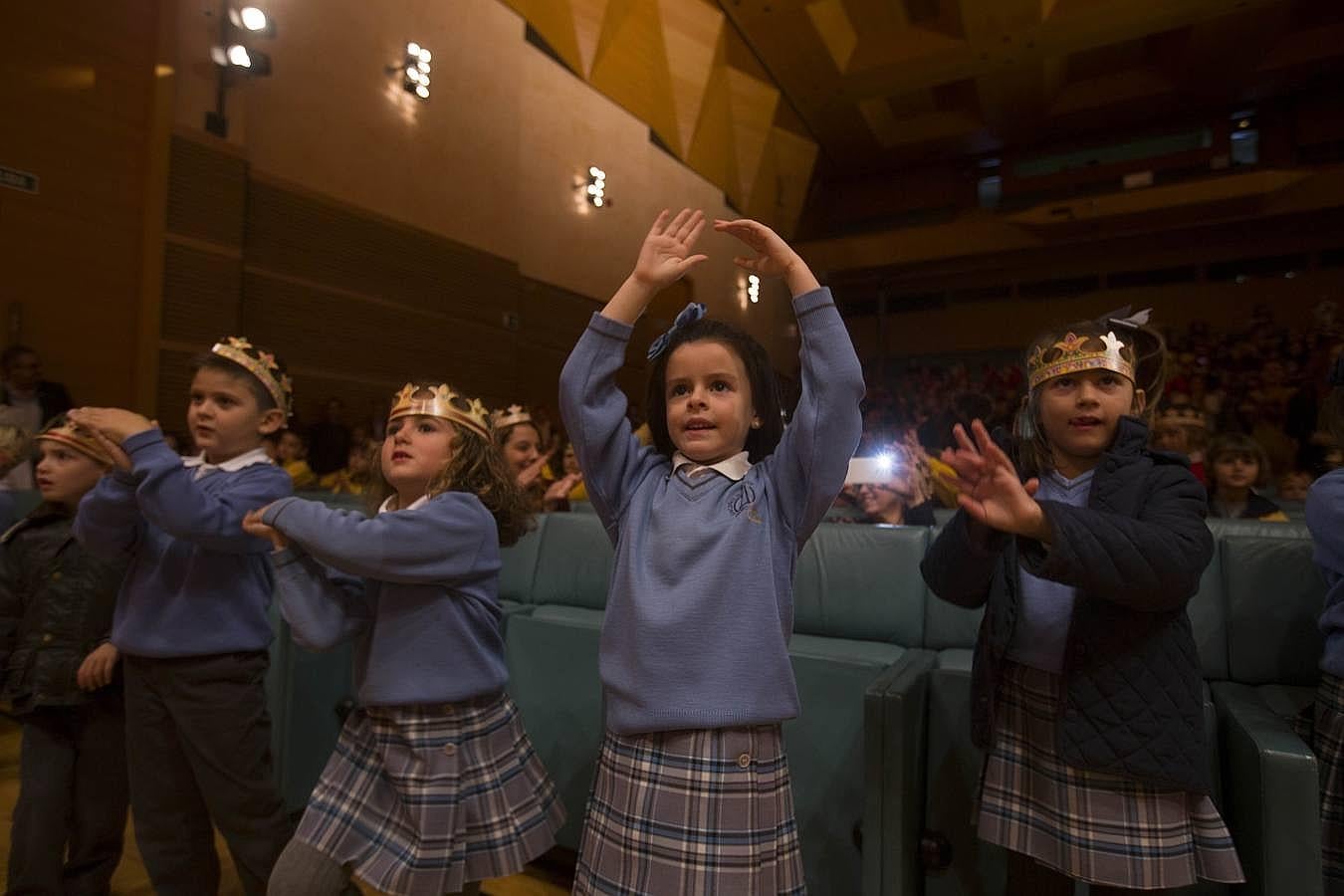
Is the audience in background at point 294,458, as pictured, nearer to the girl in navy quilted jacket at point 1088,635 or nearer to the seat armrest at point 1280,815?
the girl in navy quilted jacket at point 1088,635

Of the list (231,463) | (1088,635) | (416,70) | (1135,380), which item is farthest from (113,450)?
(416,70)

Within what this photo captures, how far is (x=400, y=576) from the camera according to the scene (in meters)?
1.19

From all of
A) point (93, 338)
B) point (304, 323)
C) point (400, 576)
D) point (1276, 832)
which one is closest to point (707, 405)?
point (400, 576)

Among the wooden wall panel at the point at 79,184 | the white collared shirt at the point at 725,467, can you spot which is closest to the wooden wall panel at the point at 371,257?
the wooden wall panel at the point at 79,184

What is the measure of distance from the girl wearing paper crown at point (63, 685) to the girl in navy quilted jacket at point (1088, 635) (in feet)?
5.40

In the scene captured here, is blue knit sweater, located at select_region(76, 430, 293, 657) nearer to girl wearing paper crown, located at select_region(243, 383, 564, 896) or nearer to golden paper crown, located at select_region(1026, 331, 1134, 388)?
girl wearing paper crown, located at select_region(243, 383, 564, 896)

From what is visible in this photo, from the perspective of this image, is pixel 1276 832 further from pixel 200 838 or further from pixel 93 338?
pixel 93 338

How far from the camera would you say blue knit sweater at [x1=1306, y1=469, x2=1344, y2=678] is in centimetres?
123

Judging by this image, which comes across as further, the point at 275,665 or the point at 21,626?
the point at 275,665

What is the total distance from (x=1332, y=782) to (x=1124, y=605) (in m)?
0.58

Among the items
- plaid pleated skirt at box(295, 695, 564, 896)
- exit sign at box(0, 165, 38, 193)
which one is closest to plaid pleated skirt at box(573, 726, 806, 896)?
plaid pleated skirt at box(295, 695, 564, 896)

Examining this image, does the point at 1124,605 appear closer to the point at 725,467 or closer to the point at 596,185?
the point at 725,467

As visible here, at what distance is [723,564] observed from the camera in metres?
0.99

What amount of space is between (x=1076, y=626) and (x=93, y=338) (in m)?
5.28
